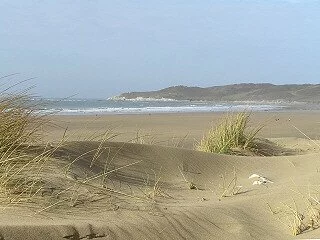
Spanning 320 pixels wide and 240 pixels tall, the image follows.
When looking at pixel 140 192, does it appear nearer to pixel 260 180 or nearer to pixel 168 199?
pixel 168 199

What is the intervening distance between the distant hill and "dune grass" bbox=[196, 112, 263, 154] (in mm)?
37900

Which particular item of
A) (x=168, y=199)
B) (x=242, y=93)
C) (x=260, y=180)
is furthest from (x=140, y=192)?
(x=242, y=93)

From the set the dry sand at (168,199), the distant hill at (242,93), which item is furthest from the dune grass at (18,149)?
the distant hill at (242,93)

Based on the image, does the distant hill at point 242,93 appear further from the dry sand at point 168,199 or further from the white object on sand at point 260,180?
the white object on sand at point 260,180

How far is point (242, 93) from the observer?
5397cm

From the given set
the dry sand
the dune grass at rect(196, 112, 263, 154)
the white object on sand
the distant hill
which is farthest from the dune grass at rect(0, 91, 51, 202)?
the distant hill

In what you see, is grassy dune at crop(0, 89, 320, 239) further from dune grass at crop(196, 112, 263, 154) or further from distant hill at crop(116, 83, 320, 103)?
distant hill at crop(116, 83, 320, 103)

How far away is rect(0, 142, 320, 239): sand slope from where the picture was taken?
10.1ft

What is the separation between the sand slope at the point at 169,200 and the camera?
3064 mm

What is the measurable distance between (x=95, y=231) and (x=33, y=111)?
76.4 inches

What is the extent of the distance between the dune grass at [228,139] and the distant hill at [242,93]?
37.9 metres

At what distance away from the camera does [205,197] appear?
4.46 m

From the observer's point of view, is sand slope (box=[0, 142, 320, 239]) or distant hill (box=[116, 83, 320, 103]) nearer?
sand slope (box=[0, 142, 320, 239])

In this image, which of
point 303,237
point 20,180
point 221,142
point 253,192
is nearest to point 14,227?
point 20,180
